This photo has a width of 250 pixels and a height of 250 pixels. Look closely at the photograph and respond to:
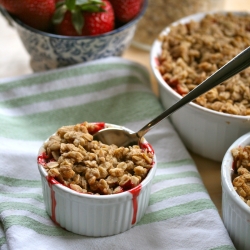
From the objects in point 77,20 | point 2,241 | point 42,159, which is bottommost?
point 2,241

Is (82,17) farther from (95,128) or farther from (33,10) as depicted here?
(95,128)

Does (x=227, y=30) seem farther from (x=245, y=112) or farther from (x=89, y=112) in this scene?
(x=89, y=112)

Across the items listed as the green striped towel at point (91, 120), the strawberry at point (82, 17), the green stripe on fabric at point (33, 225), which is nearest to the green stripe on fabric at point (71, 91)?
the green striped towel at point (91, 120)

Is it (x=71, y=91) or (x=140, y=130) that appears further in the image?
(x=71, y=91)

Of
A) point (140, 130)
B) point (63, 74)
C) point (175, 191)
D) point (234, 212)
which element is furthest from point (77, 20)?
point (234, 212)

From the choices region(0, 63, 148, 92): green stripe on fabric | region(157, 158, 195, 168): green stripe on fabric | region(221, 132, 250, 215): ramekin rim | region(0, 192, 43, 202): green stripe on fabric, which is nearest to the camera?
region(221, 132, 250, 215): ramekin rim

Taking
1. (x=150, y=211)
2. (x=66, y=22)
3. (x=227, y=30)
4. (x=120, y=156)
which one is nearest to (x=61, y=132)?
(x=120, y=156)

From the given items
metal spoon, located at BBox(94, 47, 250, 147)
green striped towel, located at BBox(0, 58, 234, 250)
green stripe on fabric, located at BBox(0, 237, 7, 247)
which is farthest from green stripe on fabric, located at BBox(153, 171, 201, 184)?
green stripe on fabric, located at BBox(0, 237, 7, 247)

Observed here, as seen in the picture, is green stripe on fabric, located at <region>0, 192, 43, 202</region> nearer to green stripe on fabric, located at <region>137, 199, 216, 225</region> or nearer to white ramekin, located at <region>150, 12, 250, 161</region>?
green stripe on fabric, located at <region>137, 199, 216, 225</region>
